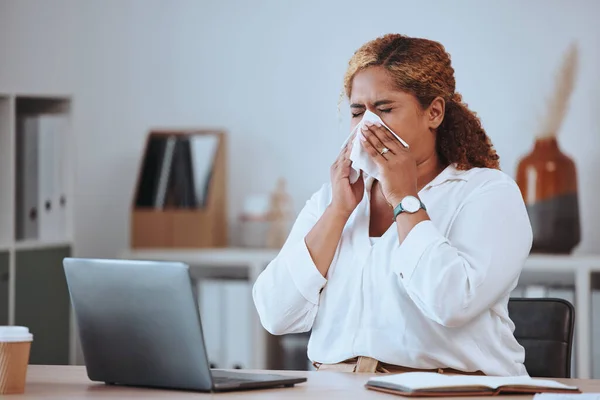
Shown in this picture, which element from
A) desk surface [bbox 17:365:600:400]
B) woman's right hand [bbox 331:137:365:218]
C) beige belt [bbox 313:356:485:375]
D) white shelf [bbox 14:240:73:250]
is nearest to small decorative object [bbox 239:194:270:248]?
white shelf [bbox 14:240:73:250]

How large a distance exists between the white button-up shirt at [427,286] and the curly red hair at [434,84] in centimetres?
7

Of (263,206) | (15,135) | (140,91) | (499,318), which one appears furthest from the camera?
(140,91)

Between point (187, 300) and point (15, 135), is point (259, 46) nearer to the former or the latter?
point (15, 135)

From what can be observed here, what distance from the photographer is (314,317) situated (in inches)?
77.0

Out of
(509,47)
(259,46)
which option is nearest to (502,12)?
(509,47)

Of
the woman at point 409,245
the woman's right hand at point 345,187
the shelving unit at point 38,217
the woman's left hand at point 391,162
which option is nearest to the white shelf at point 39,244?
the shelving unit at point 38,217

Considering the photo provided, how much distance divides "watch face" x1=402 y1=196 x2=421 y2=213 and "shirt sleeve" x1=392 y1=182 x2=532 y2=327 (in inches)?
1.8

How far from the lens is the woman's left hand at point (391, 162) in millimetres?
1862

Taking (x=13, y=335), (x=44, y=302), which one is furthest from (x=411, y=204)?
(x=44, y=302)

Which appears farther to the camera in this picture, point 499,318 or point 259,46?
point 259,46

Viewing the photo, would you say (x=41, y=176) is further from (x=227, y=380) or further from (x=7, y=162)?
(x=227, y=380)

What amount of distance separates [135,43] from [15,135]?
0.82 meters

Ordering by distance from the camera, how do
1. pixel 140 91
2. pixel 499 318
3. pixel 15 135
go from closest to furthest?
pixel 499 318 → pixel 15 135 → pixel 140 91

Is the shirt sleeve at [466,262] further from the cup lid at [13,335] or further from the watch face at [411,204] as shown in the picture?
the cup lid at [13,335]
